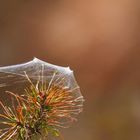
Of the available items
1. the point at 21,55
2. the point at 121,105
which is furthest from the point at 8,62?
the point at 121,105

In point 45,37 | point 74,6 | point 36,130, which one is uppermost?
point 74,6

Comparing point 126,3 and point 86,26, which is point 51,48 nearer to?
point 86,26

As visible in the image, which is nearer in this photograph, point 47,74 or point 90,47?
point 47,74

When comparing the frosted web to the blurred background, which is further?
the blurred background

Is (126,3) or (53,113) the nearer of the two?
(53,113)

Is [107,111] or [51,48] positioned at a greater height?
[51,48]

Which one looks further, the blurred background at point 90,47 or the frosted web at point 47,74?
the blurred background at point 90,47

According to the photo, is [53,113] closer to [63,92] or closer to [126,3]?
[63,92]

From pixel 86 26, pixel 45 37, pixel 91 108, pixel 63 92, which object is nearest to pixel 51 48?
pixel 45 37
